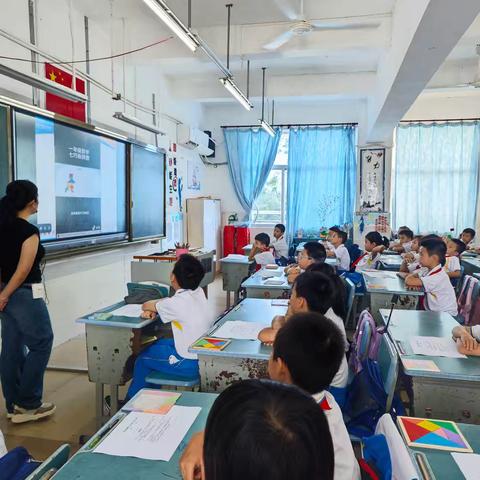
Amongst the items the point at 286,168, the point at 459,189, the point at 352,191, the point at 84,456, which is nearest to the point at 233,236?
the point at 286,168

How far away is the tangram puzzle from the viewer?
124 centimetres

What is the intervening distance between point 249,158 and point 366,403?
7.04m

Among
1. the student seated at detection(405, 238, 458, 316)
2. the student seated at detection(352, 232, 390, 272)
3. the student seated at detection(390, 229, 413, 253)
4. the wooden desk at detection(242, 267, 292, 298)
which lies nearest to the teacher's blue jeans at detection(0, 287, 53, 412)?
the wooden desk at detection(242, 267, 292, 298)

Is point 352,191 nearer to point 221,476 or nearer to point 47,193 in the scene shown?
point 47,193

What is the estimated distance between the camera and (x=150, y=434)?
1.28 m

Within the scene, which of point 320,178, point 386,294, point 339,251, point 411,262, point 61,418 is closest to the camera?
point 61,418

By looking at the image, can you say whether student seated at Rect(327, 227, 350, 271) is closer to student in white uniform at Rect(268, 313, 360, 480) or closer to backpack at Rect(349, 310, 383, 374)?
backpack at Rect(349, 310, 383, 374)

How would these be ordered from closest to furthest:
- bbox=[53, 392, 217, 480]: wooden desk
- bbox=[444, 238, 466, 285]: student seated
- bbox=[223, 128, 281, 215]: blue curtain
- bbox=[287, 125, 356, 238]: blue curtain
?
bbox=[53, 392, 217, 480]: wooden desk
bbox=[444, 238, 466, 285]: student seated
bbox=[287, 125, 356, 238]: blue curtain
bbox=[223, 128, 281, 215]: blue curtain

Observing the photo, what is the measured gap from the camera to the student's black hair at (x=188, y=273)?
2486mm

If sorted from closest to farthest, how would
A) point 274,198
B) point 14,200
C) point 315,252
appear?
point 14,200 → point 315,252 → point 274,198

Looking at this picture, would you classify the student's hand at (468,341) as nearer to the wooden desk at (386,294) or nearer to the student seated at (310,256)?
the wooden desk at (386,294)

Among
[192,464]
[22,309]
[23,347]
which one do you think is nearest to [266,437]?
[192,464]

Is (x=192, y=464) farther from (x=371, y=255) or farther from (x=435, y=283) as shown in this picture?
(x=371, y=255)

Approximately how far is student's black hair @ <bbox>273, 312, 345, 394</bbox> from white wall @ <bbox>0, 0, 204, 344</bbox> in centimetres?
324
